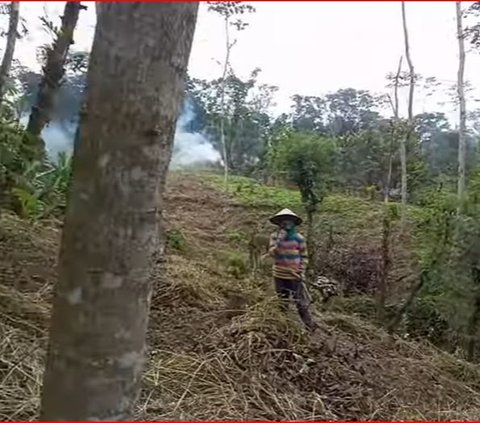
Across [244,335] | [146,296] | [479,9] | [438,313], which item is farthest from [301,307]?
[479,9]

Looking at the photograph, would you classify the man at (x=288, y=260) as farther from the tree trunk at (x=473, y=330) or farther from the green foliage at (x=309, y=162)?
the green foliage at (x=309, y=162)

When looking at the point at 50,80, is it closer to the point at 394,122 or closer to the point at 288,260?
the point at 288,260

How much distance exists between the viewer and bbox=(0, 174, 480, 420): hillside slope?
11.6ft

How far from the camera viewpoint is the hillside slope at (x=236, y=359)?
354 cm

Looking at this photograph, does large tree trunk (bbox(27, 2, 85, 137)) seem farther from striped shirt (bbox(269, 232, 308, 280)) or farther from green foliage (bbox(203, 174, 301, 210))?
green foliage (bbox(203, 174, 301, 210))

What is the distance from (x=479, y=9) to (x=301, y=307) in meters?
6.34

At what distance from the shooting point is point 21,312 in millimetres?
4242

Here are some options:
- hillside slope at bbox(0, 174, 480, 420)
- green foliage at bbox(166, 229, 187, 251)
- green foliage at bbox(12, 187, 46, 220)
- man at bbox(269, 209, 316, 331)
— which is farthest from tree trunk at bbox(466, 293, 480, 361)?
green foliage at bbox(12, 187, 46, 220)

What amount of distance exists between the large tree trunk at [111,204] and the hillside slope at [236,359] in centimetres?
172

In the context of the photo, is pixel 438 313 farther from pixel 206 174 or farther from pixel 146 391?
pixel 206 174

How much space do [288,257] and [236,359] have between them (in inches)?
60.9

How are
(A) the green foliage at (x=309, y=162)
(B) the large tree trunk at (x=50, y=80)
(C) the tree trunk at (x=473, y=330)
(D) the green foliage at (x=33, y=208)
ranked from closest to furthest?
(D) the green foliage at (x=33, y=208), (B) the large tree trunk at (x=50, y=80), (C) the tree trunk at (x=473, y=330), (A) the green foliage at (x=309, y=162)

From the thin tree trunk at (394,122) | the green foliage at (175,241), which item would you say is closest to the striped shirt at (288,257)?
the green foliage at (175,241)

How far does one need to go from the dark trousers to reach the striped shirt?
0.07 meters
